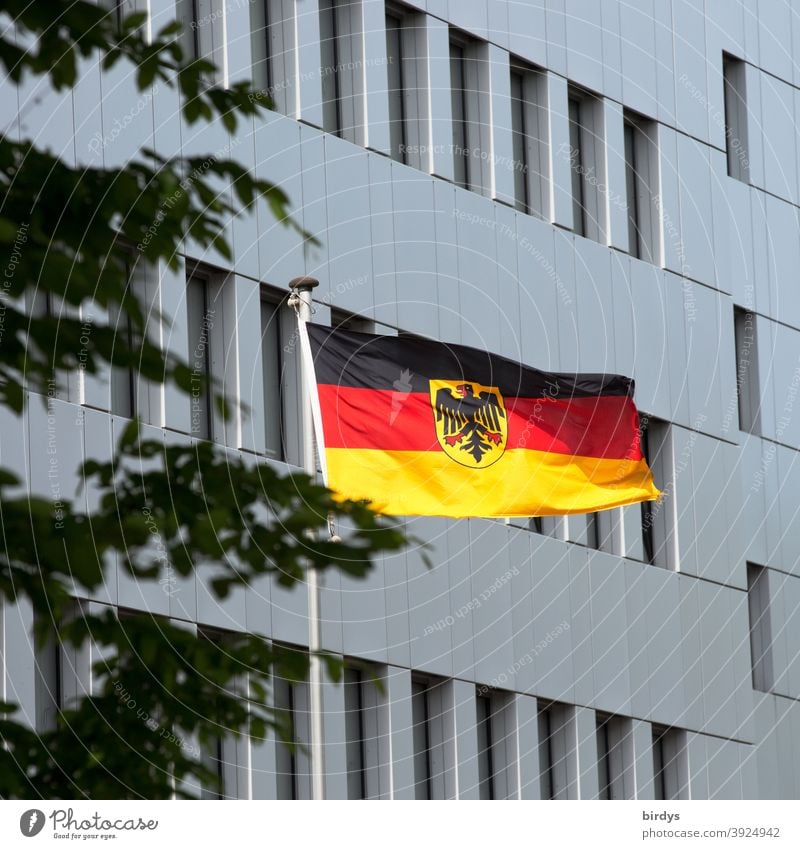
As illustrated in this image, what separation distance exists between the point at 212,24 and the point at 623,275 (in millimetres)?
9212

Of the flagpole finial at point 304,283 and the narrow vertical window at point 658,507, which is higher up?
the narrow vertical window at point 658,507

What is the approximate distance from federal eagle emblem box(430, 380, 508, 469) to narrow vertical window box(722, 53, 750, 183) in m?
13.6

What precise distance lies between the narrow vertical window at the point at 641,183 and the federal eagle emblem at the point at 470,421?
34.1 ft

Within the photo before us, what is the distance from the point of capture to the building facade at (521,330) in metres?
27.4

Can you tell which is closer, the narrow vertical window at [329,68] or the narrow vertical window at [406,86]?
the narrow vertical window at [329,68]

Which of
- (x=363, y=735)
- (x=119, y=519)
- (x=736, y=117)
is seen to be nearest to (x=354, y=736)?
(x=363, y=735)

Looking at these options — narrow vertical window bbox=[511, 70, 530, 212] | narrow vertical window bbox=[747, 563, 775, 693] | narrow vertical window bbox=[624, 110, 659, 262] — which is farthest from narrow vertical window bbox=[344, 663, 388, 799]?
narrow vertical window bbox=[747, 563, 775, 693]

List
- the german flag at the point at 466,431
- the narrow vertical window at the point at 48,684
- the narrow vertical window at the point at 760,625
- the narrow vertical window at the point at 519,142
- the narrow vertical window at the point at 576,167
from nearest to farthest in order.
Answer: the german flag at the point at 466,431 → the narrow vertical window at the point at 48,684 → the narrow vertical window at the point at 519,142 → the narrow vertical window at the point at 576,167 → the narrow vertical window at the point at 760,625

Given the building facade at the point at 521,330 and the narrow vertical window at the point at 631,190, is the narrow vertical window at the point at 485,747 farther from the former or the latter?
the narrow vertical window at the point at 631,190

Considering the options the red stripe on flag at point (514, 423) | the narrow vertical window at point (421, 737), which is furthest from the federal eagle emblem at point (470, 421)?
the narrow vertical window at point (421, 737)

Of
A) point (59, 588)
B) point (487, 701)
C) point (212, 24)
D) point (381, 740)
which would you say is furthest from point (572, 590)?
point (59, 588)

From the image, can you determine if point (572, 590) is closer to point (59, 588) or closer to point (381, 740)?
point (381, 740)

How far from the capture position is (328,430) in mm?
23391

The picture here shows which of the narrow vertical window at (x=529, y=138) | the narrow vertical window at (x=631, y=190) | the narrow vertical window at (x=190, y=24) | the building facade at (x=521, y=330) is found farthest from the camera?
the narrow vertical window at (x=631, y=190)
